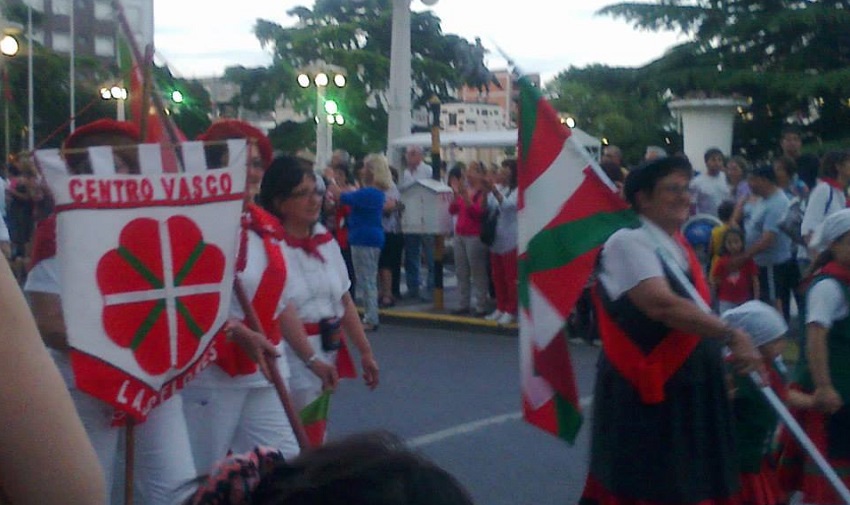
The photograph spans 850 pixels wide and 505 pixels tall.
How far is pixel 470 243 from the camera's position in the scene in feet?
41.7

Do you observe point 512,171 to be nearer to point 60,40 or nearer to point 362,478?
point 362,478

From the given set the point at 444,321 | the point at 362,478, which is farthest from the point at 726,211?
the point at 362,478

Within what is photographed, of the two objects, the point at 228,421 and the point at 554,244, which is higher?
the point at 554,244

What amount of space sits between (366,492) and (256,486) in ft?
0.66

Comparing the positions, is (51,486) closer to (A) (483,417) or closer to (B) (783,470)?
(B) (783,470)

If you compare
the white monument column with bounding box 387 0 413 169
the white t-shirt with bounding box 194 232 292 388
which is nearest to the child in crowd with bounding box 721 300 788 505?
the white t-shirt with bounding box 194 232 292 388

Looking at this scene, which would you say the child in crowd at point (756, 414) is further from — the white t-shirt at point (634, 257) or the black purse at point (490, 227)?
the black purse at point (490, 227)

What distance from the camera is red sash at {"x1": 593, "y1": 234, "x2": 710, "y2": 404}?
4070 millimetres

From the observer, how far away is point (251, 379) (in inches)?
173

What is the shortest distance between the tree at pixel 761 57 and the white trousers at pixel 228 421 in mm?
21598

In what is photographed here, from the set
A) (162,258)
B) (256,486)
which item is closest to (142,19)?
(162,258)

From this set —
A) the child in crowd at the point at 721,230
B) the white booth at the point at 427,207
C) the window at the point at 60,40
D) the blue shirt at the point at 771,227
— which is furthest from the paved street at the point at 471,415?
the window at the point at 60,40

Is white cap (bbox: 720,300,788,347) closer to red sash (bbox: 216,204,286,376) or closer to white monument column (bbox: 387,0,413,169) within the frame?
red sash (bbox: 216,204,286,376)

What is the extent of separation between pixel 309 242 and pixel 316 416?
709mm
